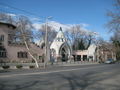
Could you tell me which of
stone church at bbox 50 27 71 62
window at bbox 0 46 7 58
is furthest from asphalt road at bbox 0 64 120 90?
stone church at bbox 50 27 71 62

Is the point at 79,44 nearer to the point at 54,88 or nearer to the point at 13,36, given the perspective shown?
the point at 13,36

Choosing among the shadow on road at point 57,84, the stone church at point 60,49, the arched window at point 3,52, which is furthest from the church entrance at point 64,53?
the shadow on road at point 57,84

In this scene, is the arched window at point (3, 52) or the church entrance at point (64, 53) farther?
the church entrance at point (64, 53)

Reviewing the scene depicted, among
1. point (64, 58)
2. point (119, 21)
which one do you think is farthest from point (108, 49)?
point (119, 21)

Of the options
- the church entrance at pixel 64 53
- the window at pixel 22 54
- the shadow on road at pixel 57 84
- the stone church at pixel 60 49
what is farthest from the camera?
the church entrance at pixel 64 53

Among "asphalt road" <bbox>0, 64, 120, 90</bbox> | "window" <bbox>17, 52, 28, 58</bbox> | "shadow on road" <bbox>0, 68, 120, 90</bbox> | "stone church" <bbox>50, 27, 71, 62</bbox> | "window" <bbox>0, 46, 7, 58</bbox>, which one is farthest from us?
"stone church" <bbox>50, 27, 71, 62</bbox>

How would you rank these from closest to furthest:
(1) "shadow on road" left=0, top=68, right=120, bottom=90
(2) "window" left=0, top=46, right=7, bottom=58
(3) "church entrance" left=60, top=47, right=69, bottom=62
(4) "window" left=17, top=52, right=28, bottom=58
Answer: (1) "shadow on road" left=0, top=68, right=120, bottom=90 < (2) "window" left=0, top=46, right=7, bottom=58 < (4) "window" left=17, top=52, right=28, bottom=58 < (3) "church entrance" left=60, top=47, right=69, bottom=62

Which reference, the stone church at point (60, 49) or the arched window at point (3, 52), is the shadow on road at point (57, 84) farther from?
the stone church at point (60, 49)

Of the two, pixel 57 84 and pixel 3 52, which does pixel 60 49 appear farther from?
pixel 57 84

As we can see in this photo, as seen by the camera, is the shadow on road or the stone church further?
the stone church

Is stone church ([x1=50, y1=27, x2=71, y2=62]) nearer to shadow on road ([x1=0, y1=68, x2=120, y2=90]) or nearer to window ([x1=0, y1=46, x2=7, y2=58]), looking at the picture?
window ([x1=0, y1=46, x2=7, y2=58])

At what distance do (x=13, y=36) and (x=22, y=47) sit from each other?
4.33 meters

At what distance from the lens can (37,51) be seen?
55.4 m

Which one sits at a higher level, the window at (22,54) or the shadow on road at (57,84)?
the window at (22,54)
